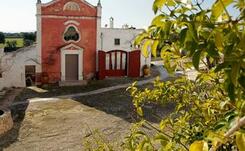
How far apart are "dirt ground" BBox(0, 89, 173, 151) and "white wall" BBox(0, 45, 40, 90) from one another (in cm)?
524

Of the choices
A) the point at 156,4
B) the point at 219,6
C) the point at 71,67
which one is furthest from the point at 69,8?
the point at 219,6

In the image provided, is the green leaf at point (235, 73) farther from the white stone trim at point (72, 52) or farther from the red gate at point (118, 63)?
the red gate at point (118, 63)

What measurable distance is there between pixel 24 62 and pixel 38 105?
20.4ft

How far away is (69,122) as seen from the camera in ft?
48.2

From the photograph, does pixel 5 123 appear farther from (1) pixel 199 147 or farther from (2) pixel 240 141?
(2) pixel 240 141

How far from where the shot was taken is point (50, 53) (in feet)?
78.0

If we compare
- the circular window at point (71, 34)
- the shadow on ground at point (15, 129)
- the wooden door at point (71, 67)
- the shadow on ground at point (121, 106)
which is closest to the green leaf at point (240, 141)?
the shadow on ground at point (15, 129)

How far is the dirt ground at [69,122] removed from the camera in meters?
12.1

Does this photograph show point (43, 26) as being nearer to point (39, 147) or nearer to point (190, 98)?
point (39, 147)

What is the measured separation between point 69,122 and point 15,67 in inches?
384

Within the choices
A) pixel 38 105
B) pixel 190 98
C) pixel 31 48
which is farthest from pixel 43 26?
pixel 190 98

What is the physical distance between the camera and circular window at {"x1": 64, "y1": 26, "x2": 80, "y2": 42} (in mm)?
24172

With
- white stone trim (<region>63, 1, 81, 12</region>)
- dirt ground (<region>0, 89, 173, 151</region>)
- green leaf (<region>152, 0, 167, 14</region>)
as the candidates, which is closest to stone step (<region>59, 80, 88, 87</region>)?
dirt ground (<region>0, 89, 173, 151</region>)

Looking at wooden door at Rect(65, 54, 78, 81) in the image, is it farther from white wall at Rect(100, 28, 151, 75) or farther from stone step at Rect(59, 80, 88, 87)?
white wall at Rect(100, 28, 151, 75)
